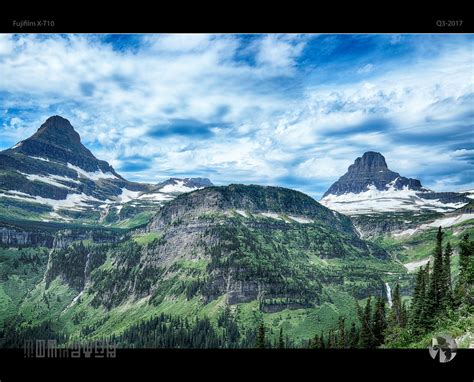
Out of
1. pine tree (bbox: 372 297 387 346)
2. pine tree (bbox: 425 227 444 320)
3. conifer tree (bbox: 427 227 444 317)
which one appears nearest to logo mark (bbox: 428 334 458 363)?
pine tree (bbox: 425 227 444 320)

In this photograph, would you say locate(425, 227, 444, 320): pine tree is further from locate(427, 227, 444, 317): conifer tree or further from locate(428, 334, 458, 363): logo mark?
locate(428, 334, 458, 363): logo mark

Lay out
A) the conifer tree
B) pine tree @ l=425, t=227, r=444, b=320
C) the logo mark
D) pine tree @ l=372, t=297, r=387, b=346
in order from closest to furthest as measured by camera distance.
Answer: the logo mark
pine tree @ l=425, t=227, r=444, b=320
the conifer tree
pine tree @ l=372, t=297, r=387, b=346

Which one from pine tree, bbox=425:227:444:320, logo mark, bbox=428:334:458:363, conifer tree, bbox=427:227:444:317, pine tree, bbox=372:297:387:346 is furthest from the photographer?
pine tree, bbox=372:297:387:346

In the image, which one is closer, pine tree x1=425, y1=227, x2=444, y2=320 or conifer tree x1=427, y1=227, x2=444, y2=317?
pine tree x1=425, y1=227, x2=444, y2=320
